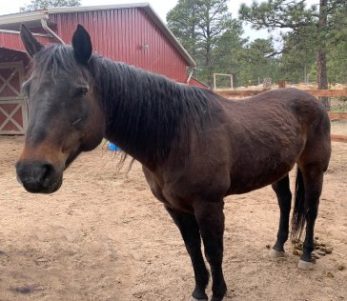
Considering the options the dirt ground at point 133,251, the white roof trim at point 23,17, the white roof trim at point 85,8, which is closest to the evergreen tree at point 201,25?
the white roof trim at point 85,8

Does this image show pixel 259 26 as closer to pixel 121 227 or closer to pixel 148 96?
pixel 121 227

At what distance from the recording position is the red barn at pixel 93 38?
994cm

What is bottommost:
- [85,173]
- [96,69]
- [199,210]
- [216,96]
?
[85,173]

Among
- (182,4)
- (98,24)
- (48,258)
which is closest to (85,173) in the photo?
(48,258)

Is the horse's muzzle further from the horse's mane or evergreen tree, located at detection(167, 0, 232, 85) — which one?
evergreen tree, located at detection(167, 0, 232, 85)

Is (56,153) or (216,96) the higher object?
(216,96)

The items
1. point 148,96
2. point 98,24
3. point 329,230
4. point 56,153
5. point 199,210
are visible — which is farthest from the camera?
point 98,24

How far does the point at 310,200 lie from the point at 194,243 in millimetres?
1254

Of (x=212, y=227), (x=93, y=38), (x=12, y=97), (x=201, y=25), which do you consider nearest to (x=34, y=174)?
(x=212, y=227)

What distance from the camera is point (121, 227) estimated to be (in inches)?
166

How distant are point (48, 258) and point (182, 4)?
91.9 feet

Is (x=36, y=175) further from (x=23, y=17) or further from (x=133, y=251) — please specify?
(x=23, y=17)

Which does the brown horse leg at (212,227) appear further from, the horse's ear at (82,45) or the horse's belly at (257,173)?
the horse's ear at (82,45)

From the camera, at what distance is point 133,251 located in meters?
3.62
